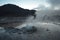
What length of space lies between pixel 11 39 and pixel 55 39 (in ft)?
15.8

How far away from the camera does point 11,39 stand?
15.7 meters

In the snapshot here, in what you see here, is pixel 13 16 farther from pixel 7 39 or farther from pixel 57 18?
pixel 7 39

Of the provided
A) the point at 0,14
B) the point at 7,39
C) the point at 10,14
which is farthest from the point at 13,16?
the point at 7,39

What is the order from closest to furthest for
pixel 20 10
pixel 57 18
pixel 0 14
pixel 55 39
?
pixel 55 39 < pixel 57 18 < pixel 0 14 < pixel 20 10

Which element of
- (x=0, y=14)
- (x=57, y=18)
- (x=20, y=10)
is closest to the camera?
(x=57, y=18)

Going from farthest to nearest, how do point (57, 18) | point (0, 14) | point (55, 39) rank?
point (0, 14)
point (57, 18)
point (55, 39)

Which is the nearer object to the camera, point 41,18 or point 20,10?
point 41,18

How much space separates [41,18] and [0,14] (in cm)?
2307

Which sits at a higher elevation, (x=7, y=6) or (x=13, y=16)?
(x=7, y=6)

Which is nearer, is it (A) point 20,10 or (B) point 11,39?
(B) point 11,39

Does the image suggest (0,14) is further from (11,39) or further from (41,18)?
(11,39)

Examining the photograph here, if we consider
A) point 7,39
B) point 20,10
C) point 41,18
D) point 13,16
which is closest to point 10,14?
point 13,16

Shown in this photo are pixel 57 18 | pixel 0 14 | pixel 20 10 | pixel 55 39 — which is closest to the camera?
pixel 55 39

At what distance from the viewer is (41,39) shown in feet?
50.1
